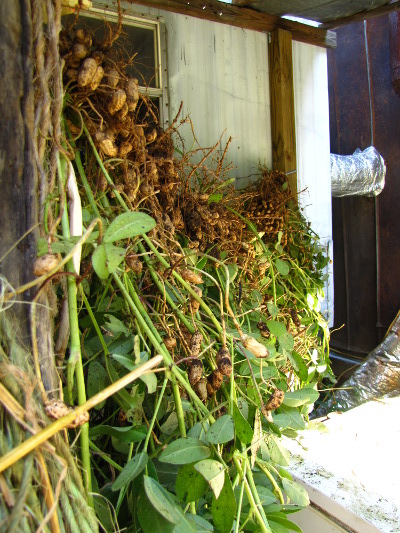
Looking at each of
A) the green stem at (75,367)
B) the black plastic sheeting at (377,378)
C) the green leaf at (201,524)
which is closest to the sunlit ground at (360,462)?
the green leaf at (201,524)

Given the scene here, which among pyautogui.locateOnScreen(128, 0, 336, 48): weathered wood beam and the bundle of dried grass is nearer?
the bundle of dried grass

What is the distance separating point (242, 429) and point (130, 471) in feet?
0.63

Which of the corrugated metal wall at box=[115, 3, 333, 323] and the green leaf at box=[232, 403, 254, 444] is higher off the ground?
the corrugated metal wall at box=[115, 3, 333, 323]

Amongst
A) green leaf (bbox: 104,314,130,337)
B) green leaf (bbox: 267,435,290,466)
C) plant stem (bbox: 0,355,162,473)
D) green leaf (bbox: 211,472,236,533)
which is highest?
green leaf (bbox: 104,314,130,337)

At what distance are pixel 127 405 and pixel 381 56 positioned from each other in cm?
375

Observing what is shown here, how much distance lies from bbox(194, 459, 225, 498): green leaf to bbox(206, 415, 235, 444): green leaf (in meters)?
0.03

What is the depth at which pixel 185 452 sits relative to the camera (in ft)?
2.30

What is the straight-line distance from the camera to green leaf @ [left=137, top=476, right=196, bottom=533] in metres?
0.60

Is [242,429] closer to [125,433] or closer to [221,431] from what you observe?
[221,431]

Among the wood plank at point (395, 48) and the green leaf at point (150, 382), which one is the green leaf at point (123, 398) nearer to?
the green leaf at point (150, 382)

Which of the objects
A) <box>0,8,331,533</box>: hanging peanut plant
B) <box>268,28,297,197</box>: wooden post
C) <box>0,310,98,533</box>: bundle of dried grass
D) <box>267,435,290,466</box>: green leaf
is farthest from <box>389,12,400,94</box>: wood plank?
<box>0,310,98,533</box>: bundle of dried grass

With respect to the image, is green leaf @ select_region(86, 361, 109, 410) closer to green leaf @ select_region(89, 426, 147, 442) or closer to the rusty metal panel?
green leaf @ select_region(89, 426, 147, 442)

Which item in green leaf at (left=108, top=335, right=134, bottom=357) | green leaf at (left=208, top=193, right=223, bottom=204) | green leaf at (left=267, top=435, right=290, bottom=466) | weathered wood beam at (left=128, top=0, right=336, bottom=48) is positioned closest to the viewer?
green leaf at (left=108, top=335, right=134, bottom=357)

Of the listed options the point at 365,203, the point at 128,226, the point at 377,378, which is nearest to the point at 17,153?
the point at 128,226
